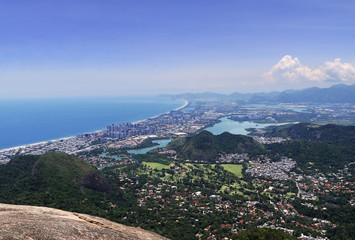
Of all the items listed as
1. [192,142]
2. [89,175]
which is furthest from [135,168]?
[192,142]

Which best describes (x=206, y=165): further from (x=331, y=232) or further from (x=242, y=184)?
(x=331, y=232)

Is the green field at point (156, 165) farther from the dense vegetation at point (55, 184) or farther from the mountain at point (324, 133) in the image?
the mountain at point (324, 133)

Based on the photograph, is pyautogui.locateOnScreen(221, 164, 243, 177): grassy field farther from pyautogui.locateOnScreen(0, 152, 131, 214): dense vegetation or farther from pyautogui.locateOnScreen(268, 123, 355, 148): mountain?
pyautogui.locateOnScreen(268, 123, 355, 148): mountain

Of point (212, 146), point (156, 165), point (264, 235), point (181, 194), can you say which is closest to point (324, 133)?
point (212, 146)

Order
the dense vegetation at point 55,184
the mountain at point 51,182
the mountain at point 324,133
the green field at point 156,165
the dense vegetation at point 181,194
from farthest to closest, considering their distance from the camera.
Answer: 1. the mountain at point 324,133
2. the green field at point 156,165
3. the mountain at point 51,182
4. the dense vegetation at point 55,184
5. the dense vegetation at point 181,194

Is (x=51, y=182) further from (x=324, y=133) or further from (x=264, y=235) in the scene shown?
(x=324, y=133)

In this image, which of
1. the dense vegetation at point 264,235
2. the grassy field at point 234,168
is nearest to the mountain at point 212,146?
the grassy field at point 234,168

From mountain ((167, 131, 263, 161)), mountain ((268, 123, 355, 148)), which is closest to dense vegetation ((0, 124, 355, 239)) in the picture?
mountain ((167, 131, 263, 161))
